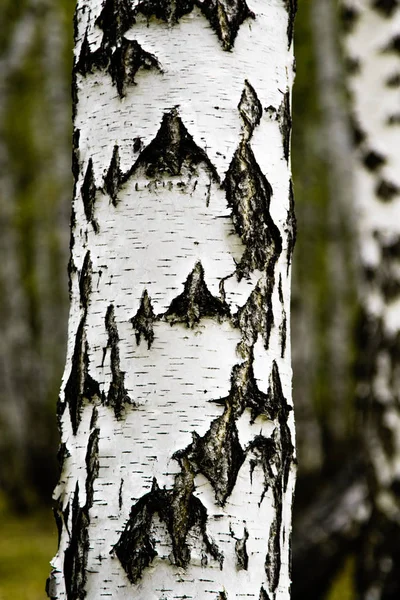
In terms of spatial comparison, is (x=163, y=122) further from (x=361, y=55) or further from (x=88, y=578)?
(x=361, y=55)

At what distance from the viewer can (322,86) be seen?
7727mm

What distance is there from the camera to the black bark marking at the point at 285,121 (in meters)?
1.50

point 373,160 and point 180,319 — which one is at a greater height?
point 373,160

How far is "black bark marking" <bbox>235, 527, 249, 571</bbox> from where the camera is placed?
133 cm

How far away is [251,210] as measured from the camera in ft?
4.66

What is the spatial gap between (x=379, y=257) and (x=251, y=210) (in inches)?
95.3

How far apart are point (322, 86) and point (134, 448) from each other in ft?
22.9

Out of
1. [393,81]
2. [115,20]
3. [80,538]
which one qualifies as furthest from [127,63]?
[393,81]

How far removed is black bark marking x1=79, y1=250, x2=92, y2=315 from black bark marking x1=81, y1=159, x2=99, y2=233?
0.21 ft

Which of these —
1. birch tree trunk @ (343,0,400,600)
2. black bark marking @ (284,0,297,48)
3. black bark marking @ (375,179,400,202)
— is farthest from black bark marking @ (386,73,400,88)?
black bark marking @ (284,0,297,48)

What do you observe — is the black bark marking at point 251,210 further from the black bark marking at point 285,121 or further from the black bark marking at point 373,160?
the black bark marking at point 373,160

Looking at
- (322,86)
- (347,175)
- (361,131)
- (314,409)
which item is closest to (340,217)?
(347,175)

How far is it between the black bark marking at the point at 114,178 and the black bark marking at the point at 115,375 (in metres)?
0.22

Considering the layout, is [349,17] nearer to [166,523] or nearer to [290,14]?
[290,14]
